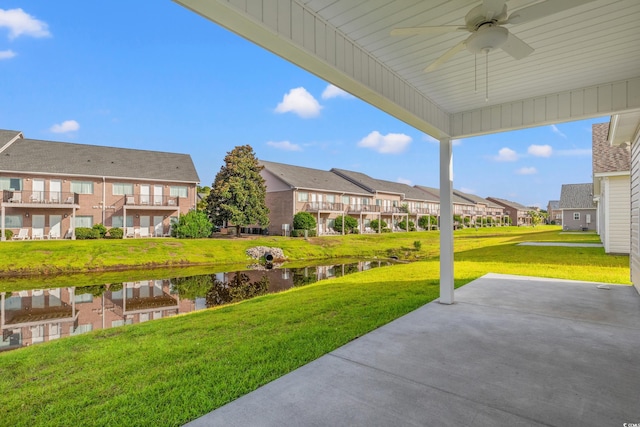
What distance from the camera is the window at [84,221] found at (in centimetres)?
2112

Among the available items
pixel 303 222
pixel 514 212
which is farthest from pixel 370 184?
pixel 514 212

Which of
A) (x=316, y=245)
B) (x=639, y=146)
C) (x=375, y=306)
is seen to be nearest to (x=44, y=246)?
(x=316, y=245)

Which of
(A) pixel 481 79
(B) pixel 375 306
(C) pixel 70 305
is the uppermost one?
(A) pixel 481 79

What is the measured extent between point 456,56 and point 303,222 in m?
22.5

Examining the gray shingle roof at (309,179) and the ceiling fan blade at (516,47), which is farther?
the gray shingle roof at (309,179)

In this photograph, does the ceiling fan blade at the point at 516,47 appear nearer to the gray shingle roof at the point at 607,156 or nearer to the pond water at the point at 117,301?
the pond water at the point at 117,301

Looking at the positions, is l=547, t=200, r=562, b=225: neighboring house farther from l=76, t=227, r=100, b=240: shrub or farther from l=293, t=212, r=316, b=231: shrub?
l=76, t=227, r=100, b=240: shrub

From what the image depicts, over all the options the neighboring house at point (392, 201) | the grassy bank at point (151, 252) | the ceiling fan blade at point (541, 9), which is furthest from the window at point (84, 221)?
the ceiling fan blade at point (541, 9)

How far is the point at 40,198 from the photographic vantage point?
19781 mm

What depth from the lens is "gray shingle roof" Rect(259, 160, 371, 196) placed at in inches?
1150

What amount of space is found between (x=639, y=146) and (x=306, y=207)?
23.5m

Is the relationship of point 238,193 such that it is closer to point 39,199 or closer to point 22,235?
point 39,199

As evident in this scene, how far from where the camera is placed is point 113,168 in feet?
75.3

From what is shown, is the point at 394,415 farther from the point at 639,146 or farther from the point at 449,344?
the point at 639,146
